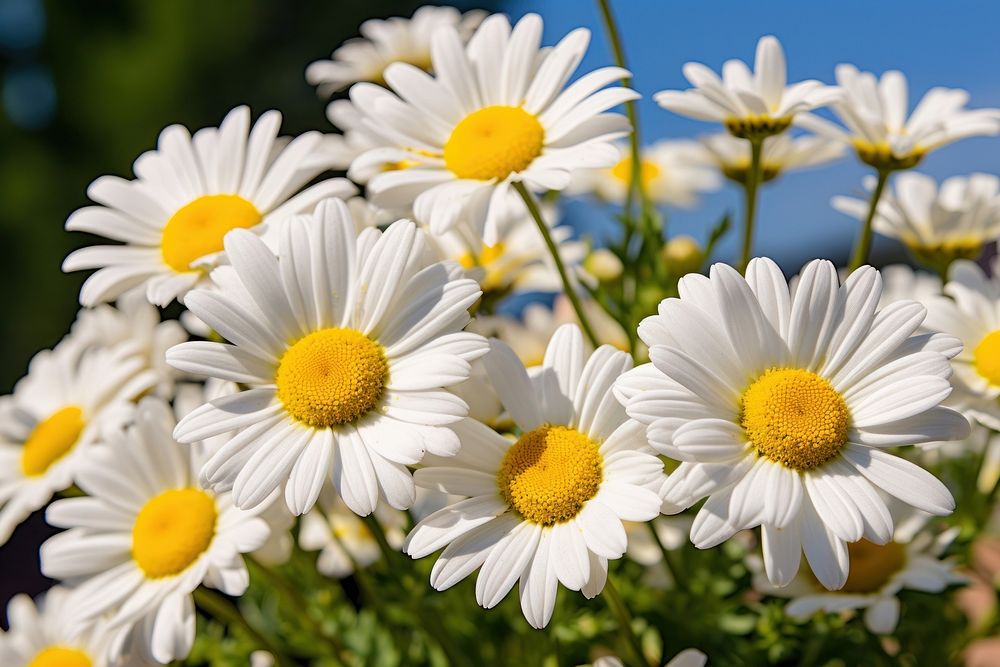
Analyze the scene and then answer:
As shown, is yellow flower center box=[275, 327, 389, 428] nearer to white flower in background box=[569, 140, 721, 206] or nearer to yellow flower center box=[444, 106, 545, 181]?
yellow flower center box=[444, 106, 545, 181]

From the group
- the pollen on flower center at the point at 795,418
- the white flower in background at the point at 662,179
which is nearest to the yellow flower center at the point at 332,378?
the pollen on flower center at the point at 795,418

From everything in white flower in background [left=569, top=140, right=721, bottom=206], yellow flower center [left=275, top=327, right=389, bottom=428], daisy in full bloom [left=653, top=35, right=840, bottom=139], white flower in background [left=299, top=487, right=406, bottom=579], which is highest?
daisy in full bloom [left=653, top=35, right=840, bottom=139]

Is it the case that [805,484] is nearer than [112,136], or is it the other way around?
[805,484]

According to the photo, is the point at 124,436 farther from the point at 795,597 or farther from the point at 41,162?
the point at 41,162

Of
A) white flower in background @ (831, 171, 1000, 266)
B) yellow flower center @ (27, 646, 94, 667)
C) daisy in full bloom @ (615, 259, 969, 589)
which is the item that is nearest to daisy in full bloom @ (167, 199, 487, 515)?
daisy in full bloom @ (615, 259, 969, 589)

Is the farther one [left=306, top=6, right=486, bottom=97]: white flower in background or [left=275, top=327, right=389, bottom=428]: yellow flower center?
[left=306, top=6, right=486, bottom=97]: white flower in background

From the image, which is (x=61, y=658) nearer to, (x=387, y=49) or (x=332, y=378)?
(x=332, y=378)

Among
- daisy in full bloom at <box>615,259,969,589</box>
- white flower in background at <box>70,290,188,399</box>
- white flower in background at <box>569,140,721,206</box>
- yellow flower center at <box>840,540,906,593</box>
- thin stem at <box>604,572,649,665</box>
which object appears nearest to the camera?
daisy in full bloom at <box>615,259,969,589</box>

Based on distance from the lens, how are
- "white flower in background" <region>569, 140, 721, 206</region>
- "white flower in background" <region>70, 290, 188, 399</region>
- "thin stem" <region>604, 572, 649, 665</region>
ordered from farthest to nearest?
"white flower in background" <region>569, 140, 721, 206</region>, "white flower in background" <region>70, 290, 188, 399</region>, "thin stem" <region>604, 572, 649, 665</region>

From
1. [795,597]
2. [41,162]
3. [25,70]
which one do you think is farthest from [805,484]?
[25,70]
